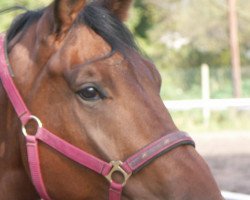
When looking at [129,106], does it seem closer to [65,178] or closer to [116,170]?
[116,170]

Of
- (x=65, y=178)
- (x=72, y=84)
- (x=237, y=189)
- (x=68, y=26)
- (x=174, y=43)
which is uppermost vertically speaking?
(x=68, y=26)

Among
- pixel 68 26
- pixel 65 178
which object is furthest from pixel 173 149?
pixel 68 26

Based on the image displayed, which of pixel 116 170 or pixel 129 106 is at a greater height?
pixel 129 106

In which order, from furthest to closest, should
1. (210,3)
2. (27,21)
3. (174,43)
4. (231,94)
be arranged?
(174,43), (210,3), (231,94), (27,21)

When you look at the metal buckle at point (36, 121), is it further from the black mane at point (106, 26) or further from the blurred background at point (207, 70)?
the blurred background at point (207, 70)

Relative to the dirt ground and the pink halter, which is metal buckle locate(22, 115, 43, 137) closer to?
the pink halter

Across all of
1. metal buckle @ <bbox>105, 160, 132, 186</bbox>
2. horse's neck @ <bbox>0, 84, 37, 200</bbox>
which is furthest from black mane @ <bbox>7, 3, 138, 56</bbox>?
metal buckle @ <bbox>105, 160, 132, 186</bbox>

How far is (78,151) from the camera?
2352 millimetres

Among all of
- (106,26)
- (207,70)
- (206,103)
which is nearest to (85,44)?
(106,26)

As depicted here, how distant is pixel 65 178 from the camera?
7.83 feet

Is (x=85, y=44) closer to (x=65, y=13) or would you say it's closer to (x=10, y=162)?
(x=65, y=13)

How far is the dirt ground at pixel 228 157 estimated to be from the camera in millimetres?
7676

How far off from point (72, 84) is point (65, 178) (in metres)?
0.41

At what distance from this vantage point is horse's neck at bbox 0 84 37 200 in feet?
8.32
